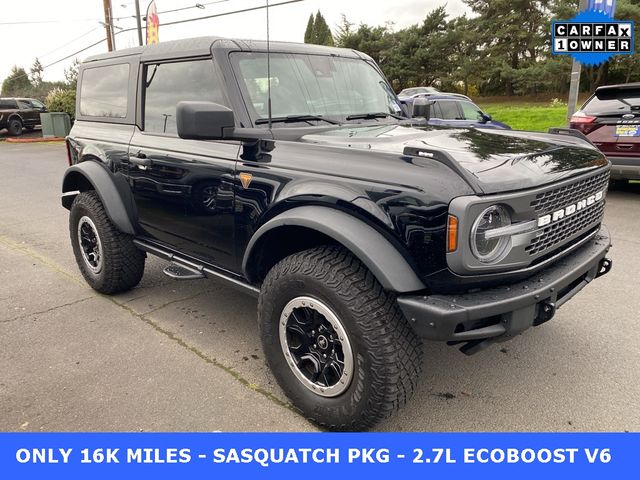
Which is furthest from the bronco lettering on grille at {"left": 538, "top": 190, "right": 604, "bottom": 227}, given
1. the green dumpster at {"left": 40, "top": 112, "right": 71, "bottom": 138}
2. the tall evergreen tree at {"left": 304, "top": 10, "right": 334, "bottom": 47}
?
the tall evergreen tree at {"left": 304, "top": 10, "right": 334, "bottom": 47}

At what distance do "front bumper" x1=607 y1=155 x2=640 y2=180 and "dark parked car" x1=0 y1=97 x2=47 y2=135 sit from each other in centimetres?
2539

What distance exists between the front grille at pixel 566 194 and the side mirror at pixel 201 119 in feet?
5.07

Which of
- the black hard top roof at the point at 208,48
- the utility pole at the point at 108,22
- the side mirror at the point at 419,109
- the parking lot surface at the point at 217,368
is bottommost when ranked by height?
the parking lot surface at the point at 217,368

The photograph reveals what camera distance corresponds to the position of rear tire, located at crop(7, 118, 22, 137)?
2394 centimetres

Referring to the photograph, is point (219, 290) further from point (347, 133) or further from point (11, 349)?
point (347, 133)

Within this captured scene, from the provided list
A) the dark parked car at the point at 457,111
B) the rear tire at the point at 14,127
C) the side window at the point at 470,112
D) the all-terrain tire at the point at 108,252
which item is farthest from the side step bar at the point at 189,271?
the rear tire at the point at 14,127

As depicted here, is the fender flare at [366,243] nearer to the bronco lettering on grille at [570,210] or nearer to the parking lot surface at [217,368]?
the bronco lettering on grille at [570,210]

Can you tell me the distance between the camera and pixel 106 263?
4.03 m

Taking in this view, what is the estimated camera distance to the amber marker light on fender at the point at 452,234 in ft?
6.62

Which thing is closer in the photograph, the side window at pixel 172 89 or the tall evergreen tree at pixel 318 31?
the side window at pixel 172 89

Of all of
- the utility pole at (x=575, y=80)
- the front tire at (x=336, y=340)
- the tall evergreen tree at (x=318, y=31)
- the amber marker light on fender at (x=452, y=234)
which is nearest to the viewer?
the amber marker light on fender at (x=452, y=234)

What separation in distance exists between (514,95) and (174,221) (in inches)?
1521

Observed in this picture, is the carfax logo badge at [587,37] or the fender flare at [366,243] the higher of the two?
the carfax logo badge at [587,37]

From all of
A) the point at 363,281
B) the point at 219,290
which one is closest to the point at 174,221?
the point at 219,290
